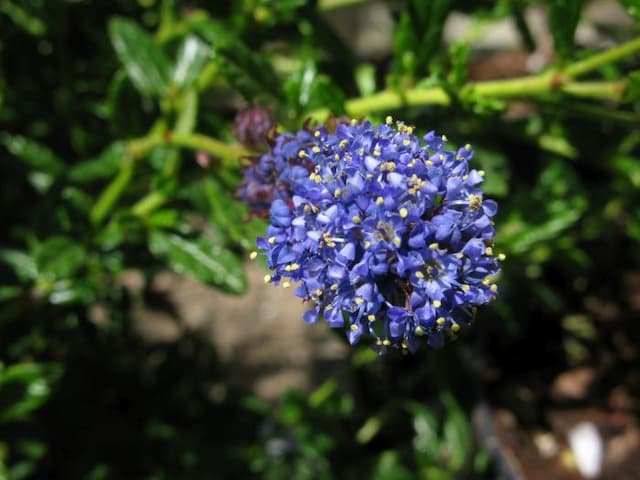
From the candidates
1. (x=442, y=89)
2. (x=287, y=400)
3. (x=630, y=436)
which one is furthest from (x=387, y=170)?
(x=630, y=436)

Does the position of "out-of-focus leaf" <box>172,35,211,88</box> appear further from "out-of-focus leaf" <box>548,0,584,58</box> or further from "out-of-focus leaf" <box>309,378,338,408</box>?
"out-of-focus leaf" <box>309,378,338,408</box>

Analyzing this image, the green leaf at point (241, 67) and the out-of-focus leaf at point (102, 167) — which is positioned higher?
the out-of-focus leaf at point (102, 167)

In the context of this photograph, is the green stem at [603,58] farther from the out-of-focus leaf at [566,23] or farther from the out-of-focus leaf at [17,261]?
the out-of-focus leaf at [17,261]

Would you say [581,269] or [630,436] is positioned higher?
[581,269]

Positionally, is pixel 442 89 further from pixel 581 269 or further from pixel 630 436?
pixel 630 436

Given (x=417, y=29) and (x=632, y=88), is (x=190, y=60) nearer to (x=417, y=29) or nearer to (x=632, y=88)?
(x=417, y=29)

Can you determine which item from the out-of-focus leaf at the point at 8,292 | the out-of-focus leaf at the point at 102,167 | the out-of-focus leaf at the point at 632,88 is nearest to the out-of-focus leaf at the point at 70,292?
the out-of-focus leaf at the point at 8,292

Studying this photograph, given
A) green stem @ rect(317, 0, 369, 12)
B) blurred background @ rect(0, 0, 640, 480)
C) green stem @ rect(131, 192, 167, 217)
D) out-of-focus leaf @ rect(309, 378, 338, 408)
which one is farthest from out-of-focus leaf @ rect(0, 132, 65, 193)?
out-of-focus leaf @ rect(309, 378, 338, 408)
